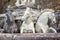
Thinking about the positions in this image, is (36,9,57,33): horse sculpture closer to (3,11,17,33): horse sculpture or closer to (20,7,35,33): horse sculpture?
(20,7,35,33): horse sculpture

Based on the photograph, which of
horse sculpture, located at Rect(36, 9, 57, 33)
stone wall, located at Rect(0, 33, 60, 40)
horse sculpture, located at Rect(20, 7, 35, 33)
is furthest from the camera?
horse sculpture, located at Rect(20, 7, 35, 33)

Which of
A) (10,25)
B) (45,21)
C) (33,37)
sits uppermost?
(45,21)

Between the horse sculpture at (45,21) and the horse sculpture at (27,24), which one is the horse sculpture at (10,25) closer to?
the horse sculpture at (27,24)

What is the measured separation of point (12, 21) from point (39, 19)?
860mm

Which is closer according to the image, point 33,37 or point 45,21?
point 33,37

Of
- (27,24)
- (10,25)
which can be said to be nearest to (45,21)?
(27,24)

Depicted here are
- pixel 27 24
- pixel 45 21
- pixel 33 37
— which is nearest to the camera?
pixel 33 37

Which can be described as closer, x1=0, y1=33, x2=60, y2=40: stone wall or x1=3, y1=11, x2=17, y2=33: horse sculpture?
x1=0, y1=33, x2=60, y2=40: stone wall

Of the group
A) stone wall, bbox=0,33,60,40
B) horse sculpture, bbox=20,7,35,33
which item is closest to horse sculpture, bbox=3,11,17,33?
horse sculpture, bbox=20,7,35,33

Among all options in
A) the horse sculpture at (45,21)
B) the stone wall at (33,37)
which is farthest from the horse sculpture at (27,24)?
the stone wall at (33,37)

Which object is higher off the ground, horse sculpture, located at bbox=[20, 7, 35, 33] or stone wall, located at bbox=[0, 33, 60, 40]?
horse sculpture, located at bbox=[20, 7, 35, 33]

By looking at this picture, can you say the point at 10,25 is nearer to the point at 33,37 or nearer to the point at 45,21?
the point at 45,21

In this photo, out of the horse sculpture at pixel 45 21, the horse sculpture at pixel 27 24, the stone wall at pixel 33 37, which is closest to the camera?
the stone wall at pixel 33 37

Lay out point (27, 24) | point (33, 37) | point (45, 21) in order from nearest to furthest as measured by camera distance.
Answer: point (33, 37), point (45, 21), point (27, 24)
